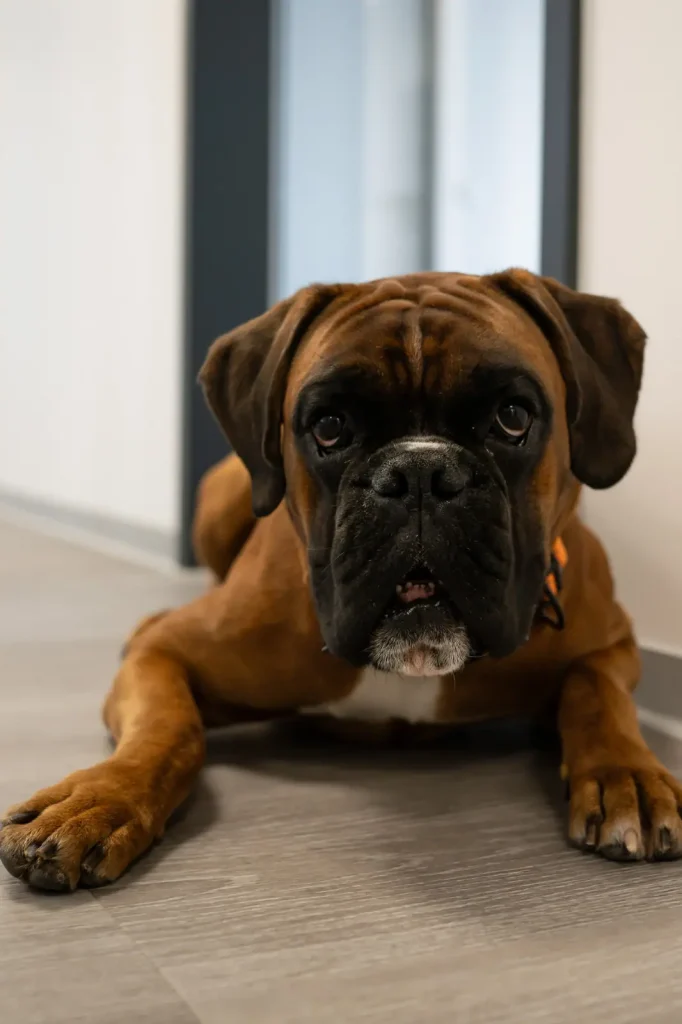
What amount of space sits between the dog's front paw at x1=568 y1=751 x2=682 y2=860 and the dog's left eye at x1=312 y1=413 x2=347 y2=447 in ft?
1.43

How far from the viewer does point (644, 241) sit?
1.74 metres

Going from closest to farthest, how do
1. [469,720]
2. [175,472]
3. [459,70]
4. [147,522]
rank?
[469,720] < [175,472] < [147,522] < [459,70]

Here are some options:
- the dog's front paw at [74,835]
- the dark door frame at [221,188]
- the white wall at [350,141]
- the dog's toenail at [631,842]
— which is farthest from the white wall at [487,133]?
the dog's front paw at [74,835]

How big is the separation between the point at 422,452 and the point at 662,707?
75 centimetres

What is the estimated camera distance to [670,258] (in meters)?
1.69

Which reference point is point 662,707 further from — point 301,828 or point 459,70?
point 459,70

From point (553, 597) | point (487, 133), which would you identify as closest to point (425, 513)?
point (553, 597)

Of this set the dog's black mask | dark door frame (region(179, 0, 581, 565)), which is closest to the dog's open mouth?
the dog's black mask

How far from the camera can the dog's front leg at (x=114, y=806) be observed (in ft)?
3.45

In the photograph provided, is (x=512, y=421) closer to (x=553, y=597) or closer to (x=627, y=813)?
(x=553, y=597)

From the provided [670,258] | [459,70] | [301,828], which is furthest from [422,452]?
[459,70]

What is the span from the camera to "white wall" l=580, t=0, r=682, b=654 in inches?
66.2

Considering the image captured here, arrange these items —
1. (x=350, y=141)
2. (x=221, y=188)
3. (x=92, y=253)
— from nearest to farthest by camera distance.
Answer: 1. (x=221, y=188)
2. (x=92, y=253)
3. (x=350, y=141)

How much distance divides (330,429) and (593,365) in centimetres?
32
